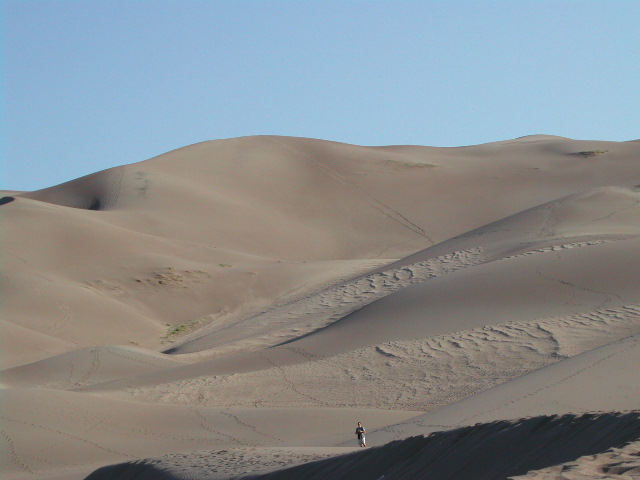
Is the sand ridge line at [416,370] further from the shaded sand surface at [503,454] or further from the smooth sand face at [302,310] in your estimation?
the shaded sand surface at [503,454]

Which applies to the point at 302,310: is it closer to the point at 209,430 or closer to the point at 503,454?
the point at 209,430

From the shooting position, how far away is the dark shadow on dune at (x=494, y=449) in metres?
6.11

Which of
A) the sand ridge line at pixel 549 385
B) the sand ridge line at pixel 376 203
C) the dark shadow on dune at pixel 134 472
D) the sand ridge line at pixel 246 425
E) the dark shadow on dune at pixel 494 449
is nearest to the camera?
the dark shadow on dune at pixel 494 449

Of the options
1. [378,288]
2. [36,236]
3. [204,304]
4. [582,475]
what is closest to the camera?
[582,475]

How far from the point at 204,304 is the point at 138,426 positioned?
54.0 feet

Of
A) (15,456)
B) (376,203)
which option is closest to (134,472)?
(15,456)

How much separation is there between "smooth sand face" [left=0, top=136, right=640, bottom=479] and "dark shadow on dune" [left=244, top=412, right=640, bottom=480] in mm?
1669

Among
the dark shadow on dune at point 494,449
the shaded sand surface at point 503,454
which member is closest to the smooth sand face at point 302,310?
the shaded sand surface at point 503,454

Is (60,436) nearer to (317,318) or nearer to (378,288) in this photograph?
(317,318)

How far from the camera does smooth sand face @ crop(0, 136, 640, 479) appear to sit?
13242 millimetres

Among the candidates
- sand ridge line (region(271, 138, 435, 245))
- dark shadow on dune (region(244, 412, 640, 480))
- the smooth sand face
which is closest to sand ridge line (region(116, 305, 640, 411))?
the smooth sand face

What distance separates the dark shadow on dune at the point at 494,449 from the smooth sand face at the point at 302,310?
1669mm

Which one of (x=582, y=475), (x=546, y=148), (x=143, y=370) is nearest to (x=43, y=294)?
(x=143, y=370)

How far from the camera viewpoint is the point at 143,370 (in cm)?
2023
